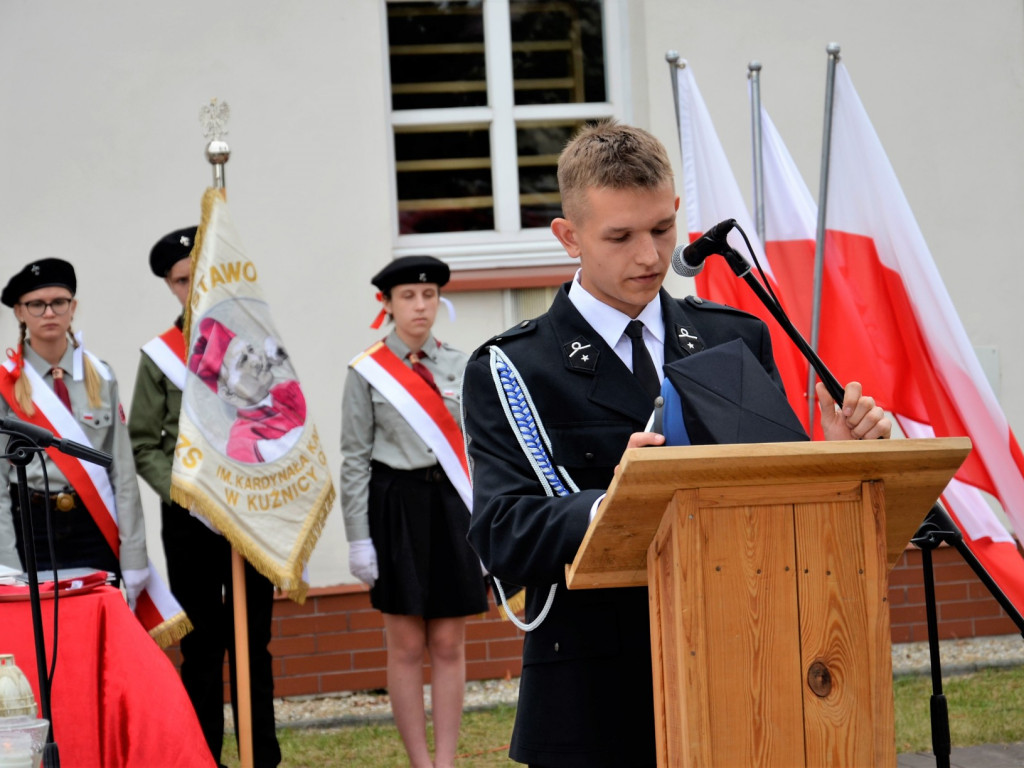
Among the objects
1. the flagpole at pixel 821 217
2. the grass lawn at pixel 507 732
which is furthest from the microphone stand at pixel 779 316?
the grass lawn at pixel 507 732

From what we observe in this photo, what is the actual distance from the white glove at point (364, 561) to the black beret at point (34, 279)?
4.92 ft

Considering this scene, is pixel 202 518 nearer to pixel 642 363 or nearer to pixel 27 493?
pixel 27 493

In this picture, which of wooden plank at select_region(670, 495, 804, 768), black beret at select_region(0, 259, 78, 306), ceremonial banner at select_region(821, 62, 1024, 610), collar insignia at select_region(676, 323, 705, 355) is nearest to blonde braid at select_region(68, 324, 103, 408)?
black beret at select_region(0, 259, 78, 306)

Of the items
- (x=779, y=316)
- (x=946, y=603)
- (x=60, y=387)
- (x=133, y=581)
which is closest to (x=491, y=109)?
(x=60, y=387)

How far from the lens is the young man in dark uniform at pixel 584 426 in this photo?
2133 millimetres

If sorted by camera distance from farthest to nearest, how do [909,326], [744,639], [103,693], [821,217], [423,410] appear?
1. [423,410]
2. [821,217]
3. [909,326]
4. [103,693]
5. [744,639]

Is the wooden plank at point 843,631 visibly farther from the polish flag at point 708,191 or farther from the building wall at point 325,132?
the building wall at point 325,132

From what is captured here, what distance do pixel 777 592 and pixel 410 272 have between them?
3.71 metres

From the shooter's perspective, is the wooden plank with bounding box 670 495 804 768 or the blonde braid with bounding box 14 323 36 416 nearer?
the wooden plank with bounding box 670 495 804 768

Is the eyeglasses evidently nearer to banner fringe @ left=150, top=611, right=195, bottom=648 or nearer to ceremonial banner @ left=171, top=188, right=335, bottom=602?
ceremonial banner @ left=171, top=188, right=335, bottom=602

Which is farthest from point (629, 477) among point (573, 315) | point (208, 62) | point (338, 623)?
point (208, 62)

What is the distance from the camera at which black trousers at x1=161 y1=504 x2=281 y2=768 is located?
5.04 metres

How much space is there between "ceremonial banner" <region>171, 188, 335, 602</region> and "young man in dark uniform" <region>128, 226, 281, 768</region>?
22cm

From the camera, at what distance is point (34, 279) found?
188 inches
